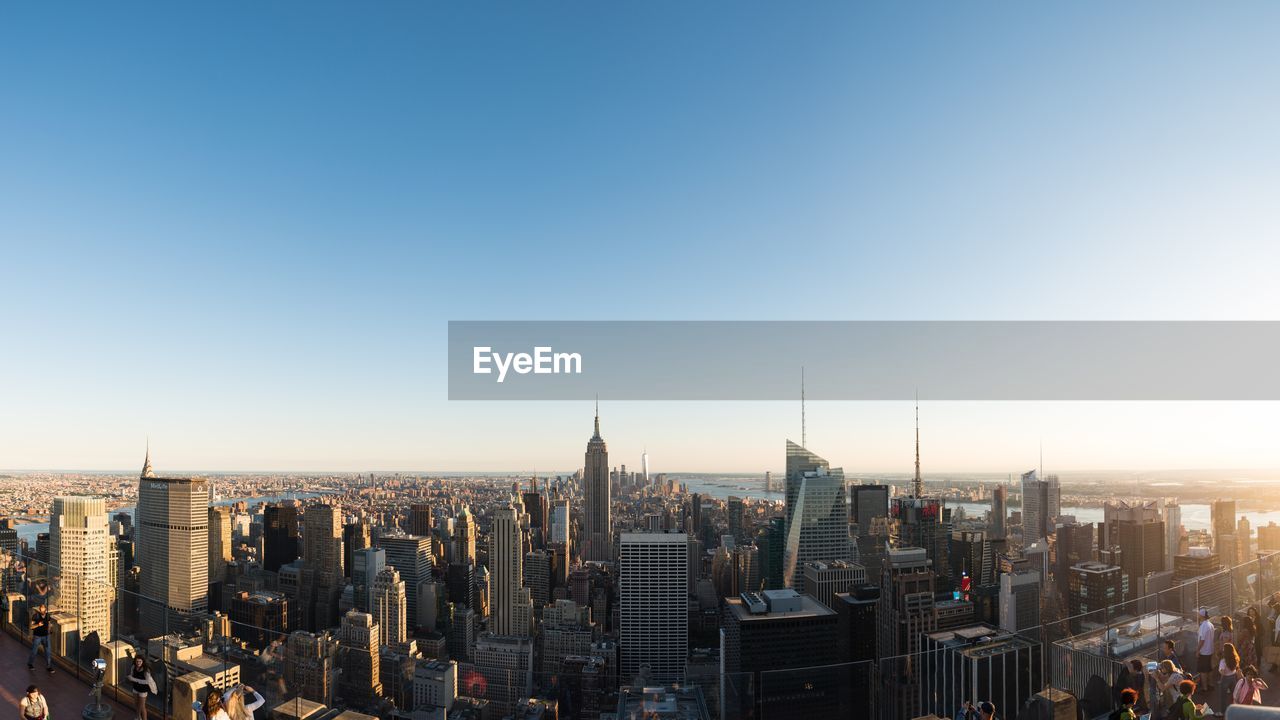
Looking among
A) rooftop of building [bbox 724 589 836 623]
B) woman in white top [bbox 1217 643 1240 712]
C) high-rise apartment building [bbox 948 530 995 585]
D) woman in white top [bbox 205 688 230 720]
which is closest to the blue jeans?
woman in white top [bbox 205 688 230 720]

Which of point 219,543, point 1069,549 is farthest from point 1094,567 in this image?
point 219,543

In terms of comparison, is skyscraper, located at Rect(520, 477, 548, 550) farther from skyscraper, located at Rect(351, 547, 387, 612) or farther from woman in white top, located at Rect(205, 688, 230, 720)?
woman in white top, located at Rect(205, 688, 230, 720)

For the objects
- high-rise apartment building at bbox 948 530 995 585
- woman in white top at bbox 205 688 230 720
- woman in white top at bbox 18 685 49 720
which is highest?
woman in white top at bbox 205 688 230 720

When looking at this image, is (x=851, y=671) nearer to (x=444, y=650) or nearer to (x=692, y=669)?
(x=692, y=669)

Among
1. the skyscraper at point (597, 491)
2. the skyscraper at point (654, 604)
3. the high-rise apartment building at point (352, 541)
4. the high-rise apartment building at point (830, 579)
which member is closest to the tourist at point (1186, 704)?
the skyscraper at point (654, 604)

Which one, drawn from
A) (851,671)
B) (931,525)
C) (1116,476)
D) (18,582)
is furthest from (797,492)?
(18,582)

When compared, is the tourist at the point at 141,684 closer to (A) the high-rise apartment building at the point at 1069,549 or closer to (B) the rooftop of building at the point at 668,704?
(B) the rooftop of building at the point at 668,704
